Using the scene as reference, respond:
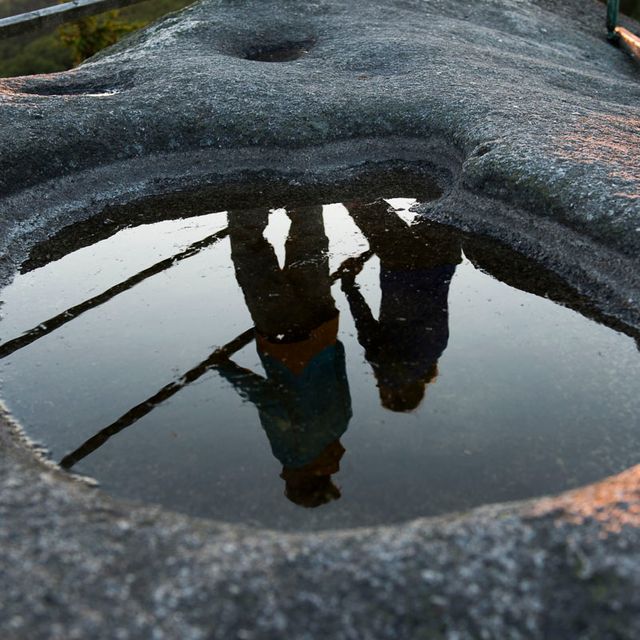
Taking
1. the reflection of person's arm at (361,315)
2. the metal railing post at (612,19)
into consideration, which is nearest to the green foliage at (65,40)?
the metal railing post at (612,19)

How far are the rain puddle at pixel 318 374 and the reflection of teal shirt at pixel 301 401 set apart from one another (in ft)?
0.05

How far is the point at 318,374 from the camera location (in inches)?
256

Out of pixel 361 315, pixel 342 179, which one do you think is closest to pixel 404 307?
pixel 361 315

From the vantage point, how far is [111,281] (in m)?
8.38

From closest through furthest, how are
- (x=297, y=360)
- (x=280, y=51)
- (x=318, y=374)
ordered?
(x=318, y=374)
(x=297, y=360)
(x=280, y=51)

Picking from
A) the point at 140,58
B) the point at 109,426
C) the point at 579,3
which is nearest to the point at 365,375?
the point at 109,426

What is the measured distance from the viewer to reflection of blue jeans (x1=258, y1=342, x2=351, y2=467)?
5.63 meters

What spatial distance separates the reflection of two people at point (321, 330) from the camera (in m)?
5.72

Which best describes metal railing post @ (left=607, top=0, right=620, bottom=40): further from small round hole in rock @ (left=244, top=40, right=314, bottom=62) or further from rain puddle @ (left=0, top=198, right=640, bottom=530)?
rain puddle @ (left=0, top=198, right=640, bottom=530)

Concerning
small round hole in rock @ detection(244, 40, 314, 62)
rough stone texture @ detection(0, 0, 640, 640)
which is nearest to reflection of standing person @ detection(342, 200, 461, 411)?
rough stone texture @ detection(0, 0, 640, 640)

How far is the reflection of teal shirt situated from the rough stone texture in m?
1.39

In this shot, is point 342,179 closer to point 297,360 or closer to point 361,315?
point 361,315

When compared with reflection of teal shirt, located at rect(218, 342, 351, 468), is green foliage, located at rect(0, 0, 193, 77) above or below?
below

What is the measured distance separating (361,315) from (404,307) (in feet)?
1.57
